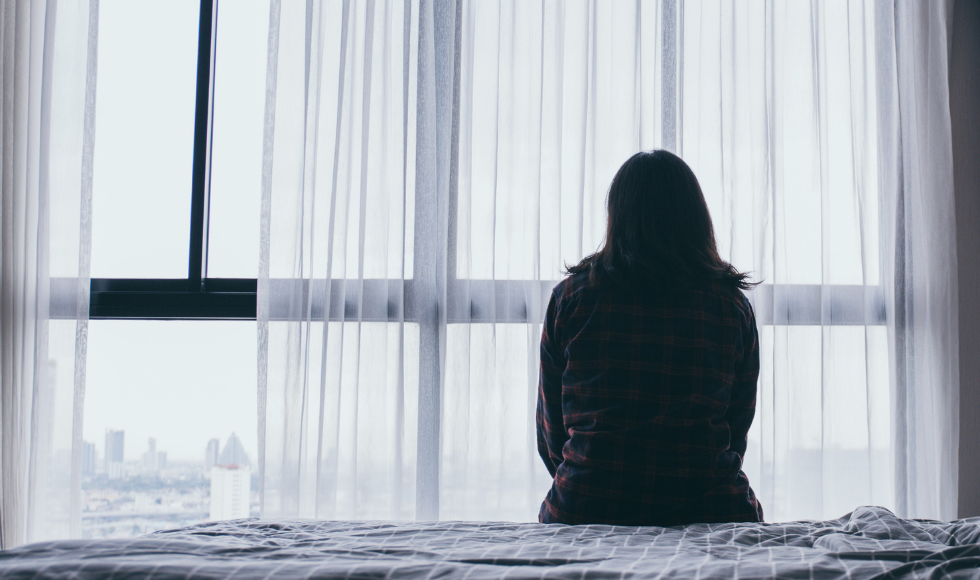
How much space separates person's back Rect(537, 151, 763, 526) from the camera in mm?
1062

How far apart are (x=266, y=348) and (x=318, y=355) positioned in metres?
0.15

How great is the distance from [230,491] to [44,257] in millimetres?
906

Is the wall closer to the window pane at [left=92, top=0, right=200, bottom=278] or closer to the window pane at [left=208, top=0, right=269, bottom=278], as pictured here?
the window pane at [left=208, top=0, right=269, bottom=278]

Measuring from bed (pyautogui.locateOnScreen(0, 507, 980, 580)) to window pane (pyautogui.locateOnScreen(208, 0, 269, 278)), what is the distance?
1.34 metres

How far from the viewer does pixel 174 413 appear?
2104mm

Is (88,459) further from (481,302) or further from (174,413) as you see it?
(481,302)

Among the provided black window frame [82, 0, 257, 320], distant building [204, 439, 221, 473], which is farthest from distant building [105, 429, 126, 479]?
black window frame [82, 0, 257, 320]

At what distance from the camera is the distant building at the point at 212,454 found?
2100 millimetres

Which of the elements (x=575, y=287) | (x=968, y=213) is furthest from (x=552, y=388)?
A: (x=968, y=213)

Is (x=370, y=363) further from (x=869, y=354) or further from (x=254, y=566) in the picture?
(x=869, y=354)

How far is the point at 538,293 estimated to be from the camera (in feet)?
6.36

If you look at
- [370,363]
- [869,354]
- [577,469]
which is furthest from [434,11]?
[869,354]

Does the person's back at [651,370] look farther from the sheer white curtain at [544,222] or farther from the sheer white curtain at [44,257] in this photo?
the sheer white curtain at [44,257]

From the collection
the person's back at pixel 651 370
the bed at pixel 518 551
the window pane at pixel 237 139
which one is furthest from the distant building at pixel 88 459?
the person's back at pixel 651 370
